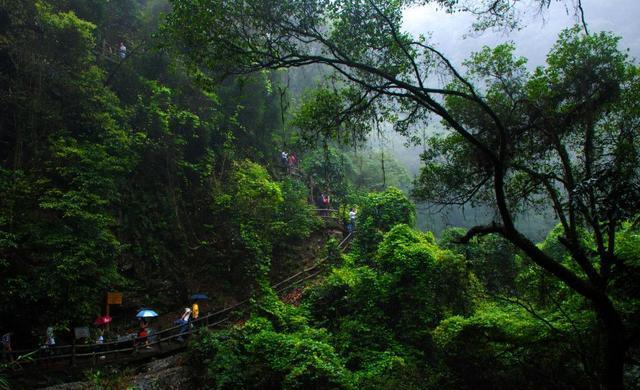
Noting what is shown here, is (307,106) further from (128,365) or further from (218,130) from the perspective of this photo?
(218,130)

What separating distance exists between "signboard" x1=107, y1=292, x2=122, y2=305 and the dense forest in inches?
16.3

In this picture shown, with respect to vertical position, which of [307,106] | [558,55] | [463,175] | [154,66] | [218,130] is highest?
[154,66]

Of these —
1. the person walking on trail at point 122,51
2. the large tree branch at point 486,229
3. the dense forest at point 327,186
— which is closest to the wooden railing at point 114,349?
the dense forest at point 327,186

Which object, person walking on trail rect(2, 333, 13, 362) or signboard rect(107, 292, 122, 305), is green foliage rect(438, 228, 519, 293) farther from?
person walking on trail rect(2, 333, 13, 362)

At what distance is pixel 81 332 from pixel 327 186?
25.8 feet

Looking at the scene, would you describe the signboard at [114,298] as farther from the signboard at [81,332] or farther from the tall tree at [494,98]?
the tall tree at [494,98]

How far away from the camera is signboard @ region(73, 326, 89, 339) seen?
10.6 meters

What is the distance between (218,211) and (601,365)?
1364cm

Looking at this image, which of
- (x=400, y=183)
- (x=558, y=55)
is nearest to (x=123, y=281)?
(x=558, y=55)

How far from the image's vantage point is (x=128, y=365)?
1054cm

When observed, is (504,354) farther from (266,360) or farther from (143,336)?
(143,336)

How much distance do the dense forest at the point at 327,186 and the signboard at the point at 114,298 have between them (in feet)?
1.36

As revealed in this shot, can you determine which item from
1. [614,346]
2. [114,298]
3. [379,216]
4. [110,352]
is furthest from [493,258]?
[114,298]

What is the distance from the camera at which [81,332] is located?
10.7m
